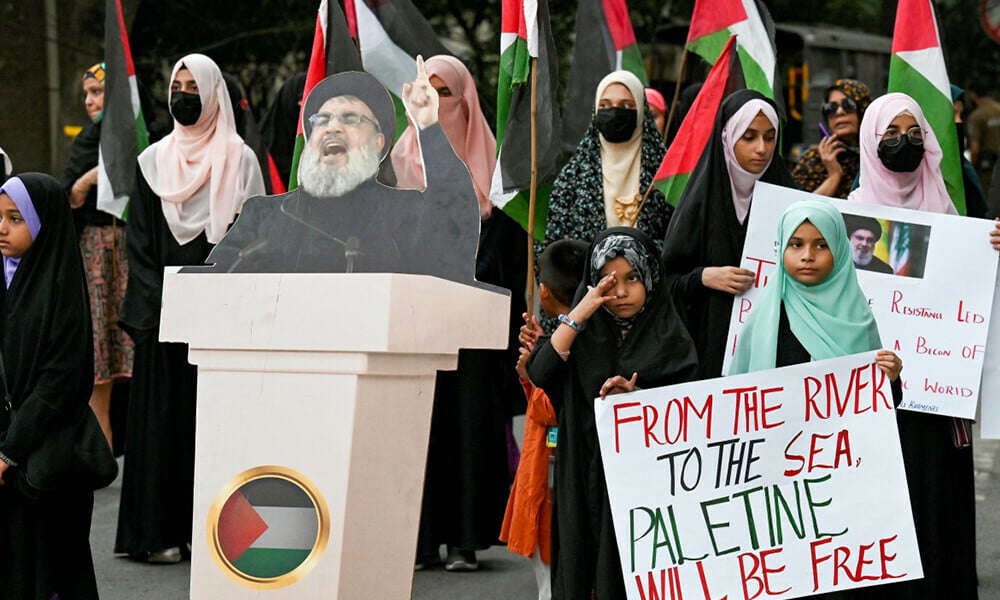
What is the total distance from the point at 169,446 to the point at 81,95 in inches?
347

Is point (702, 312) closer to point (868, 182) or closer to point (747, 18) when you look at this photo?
point (868, 182)

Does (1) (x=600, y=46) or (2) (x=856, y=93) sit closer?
(2) (x=856, y=93)

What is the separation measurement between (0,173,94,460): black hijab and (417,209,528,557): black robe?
1.90m

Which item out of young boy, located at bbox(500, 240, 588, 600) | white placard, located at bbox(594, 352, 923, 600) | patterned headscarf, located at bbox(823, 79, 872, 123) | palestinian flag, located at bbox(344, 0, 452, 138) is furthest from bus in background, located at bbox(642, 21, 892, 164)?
white placard, located at bbox(594, 352, 923, 600)

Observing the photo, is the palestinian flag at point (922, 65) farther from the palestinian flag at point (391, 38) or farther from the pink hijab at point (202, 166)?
the pink hijab at point (202, 166)

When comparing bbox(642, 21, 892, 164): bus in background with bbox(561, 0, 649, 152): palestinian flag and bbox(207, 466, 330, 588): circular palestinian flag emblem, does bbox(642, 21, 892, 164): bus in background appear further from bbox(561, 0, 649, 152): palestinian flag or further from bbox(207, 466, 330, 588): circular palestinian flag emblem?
bbox(207, 466, 330, 588): circular palestinian flag emblem

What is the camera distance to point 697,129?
6.23m

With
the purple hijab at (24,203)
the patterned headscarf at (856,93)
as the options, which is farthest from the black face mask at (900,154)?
the purple hijab at (24,203)

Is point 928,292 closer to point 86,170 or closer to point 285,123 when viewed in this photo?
point 285,123

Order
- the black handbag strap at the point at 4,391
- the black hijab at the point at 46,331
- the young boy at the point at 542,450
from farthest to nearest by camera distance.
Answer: the young boy at the point at 542,450, the black handbag strap at the point at 4,391, the black hijab at the point at 46,331

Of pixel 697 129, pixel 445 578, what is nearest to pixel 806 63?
pixel 697 129

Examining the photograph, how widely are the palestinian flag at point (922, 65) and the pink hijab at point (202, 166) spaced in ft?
9.07

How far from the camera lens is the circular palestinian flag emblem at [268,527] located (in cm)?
405

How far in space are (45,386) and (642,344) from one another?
5.97ft
